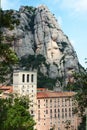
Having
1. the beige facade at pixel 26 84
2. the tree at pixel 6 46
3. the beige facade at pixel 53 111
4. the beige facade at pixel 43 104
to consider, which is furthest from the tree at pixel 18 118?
the beige facade at pixel 53 111

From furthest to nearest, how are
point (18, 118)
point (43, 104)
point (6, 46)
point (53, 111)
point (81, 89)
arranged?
point (53, 111)
point (43, 104)
point (18, 118)
point (81, 89)
point (6, 46)

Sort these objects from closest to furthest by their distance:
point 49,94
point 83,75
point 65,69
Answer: point 83,75, point 49,94, point 65,69

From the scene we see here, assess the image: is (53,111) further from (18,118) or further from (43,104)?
(18,118)

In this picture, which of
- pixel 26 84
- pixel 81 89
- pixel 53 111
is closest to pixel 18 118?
pixel 81 89

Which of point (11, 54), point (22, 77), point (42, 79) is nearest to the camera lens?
point (11, 54)

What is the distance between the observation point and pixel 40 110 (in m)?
141

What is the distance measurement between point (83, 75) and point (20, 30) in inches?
6861

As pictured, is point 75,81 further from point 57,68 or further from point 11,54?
point 57,68

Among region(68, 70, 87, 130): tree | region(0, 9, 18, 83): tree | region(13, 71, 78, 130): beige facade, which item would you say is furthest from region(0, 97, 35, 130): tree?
region(13, 71, 78, 130): beige facade

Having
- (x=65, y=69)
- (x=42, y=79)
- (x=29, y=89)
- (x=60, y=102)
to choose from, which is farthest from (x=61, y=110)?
(x=65, y=69)

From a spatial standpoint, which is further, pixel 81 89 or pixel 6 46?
pixel 81 89

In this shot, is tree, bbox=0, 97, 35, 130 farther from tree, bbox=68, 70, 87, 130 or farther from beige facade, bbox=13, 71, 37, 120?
beige facade, bbox=13, 71, 37, 120

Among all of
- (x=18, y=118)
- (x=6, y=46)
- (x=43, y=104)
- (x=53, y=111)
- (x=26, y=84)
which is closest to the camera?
(x=6, y=46)

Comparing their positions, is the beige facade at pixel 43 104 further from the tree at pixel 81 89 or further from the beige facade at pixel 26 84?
the tree at pixel 81 89
